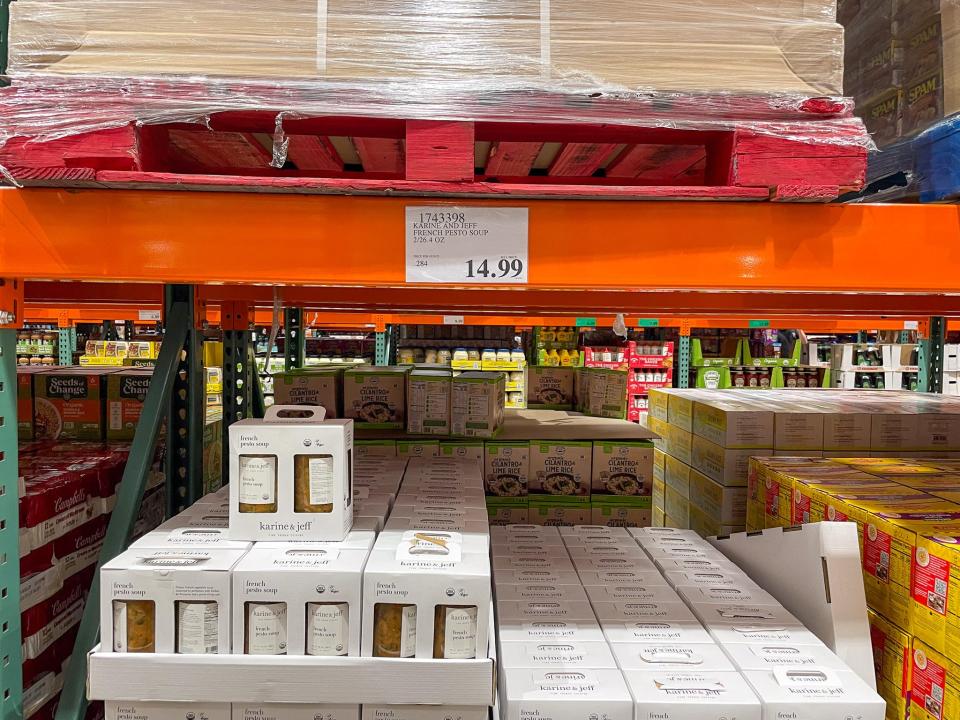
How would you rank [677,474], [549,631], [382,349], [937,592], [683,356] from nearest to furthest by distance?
[937,592], [549,631], [677,474], [382,349], [683,356]

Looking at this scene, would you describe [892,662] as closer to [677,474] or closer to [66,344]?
[677,474]

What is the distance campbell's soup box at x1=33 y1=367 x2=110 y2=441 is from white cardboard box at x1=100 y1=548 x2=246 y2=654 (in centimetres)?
141

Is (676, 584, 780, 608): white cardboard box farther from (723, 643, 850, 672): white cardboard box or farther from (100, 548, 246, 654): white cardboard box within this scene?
(100, 548, 246, 654): white cardboard box

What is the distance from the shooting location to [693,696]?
112cm

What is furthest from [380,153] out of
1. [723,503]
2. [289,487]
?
[723,503]

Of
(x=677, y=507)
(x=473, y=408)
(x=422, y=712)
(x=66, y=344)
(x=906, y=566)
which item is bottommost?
(x=677, y=507)

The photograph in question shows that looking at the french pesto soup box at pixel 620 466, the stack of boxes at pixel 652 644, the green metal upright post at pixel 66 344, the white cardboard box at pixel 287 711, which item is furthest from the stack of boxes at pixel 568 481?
the green metal upright post at pixel 66 344

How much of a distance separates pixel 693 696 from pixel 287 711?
0.72m

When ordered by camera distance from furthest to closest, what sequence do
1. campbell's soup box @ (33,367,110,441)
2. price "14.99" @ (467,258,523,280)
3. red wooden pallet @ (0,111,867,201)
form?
campbell's soup box @ (33,367,110,441), price "14.99" @ (467,258,523,280), red wooden pallet @ (0,111,867,201)

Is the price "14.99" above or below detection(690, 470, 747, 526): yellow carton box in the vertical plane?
above

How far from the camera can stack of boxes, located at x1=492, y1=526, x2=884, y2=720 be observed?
111 cm

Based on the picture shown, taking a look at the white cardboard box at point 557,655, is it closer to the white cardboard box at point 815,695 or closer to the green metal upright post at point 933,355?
the white cardboard box at point 815,695

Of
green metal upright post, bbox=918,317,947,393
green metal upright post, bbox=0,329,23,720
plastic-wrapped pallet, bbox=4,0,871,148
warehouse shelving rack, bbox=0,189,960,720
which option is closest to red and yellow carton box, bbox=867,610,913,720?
warehouse shelving rack, bbox=0,189,960,720

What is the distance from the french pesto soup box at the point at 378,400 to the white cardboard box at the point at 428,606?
4.74ft
